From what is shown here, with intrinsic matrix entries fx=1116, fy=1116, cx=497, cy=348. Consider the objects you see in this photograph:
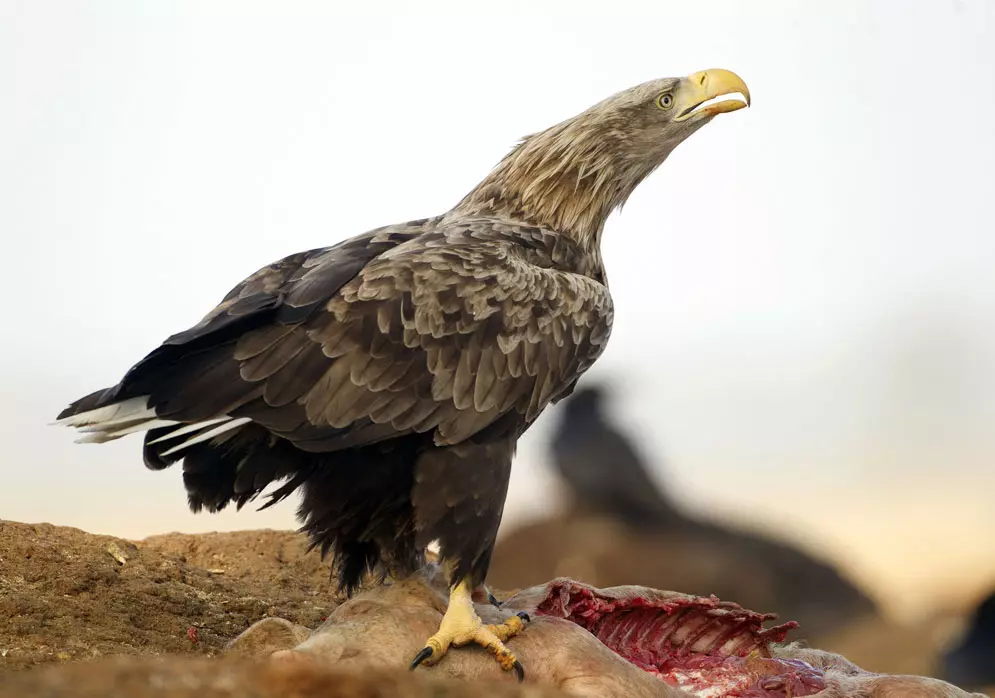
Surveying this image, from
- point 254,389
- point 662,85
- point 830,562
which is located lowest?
point 830,562

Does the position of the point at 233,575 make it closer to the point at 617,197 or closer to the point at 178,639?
the point at 178,639

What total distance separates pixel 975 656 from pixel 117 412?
24.8 ft

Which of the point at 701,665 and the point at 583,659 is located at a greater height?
the point at 583,659

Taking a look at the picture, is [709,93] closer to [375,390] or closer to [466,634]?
[375,390]

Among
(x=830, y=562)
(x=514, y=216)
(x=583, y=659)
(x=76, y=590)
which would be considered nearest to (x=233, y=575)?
(x=76, y=590)

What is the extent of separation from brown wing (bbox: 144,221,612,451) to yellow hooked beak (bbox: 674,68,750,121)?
5.66ft

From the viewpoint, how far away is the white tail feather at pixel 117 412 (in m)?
4.52

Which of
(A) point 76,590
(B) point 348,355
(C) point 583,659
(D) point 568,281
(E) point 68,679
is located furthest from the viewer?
(A) point 76,590

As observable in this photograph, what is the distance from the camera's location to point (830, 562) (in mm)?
9438

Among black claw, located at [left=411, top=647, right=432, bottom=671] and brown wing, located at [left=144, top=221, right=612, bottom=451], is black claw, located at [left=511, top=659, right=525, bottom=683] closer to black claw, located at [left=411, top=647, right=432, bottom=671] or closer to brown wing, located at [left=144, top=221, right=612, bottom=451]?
black claw, located at [left=411, top=647, right=432, bottom=671]

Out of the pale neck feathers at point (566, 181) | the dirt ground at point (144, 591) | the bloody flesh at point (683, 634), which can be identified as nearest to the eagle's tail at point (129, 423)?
the dirt ground at point (144, 591)

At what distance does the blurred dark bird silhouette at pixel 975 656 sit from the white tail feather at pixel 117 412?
712cm

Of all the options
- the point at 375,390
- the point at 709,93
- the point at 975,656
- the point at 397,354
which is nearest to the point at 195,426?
the point at 375,390

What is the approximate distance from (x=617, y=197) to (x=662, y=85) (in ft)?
2.19
